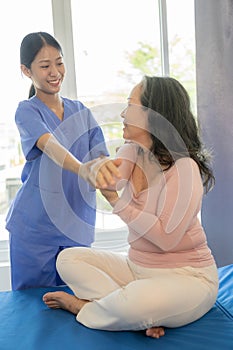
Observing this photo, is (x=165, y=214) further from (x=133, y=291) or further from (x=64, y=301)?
(x=64, y=301)

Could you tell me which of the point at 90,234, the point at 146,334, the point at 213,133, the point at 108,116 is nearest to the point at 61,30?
the point at 108,116

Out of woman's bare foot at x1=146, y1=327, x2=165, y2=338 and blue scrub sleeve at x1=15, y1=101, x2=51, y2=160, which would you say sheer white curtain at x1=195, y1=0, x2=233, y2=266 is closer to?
blue scrub sleeve at x1=15, y1=101, x2=51, y2=160

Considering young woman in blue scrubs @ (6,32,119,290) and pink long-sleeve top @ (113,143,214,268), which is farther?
young woman in blue scrubs @ (6,32,119,290)

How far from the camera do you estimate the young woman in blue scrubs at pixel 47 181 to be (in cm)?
162

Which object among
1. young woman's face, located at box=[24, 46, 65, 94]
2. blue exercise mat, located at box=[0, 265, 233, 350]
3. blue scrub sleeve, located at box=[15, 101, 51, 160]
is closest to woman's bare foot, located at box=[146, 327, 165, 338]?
blue exercise mat, located at box=[0, 265, 233, 350]

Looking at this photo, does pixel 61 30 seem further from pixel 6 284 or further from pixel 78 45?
pixel 6 284

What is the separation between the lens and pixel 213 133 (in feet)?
6.88

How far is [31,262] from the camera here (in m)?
1.69

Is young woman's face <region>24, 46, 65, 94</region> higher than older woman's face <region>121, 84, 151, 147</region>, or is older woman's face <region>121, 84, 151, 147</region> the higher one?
young woman's face <region>24, 46, 65, 94</region>

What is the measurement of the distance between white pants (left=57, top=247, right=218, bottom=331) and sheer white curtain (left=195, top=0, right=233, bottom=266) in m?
0.81

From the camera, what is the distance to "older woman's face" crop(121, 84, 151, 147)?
137cm

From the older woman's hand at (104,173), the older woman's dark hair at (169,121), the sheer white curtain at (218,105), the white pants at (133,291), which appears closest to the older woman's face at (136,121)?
the older woman's dark hair at (169,121)

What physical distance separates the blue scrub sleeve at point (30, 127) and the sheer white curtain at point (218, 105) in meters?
0.87

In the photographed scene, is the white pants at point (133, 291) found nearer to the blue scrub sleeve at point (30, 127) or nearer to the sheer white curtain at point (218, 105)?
the blue scrub sleeve at point (30, 127)
